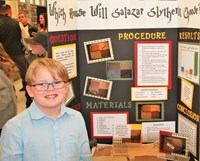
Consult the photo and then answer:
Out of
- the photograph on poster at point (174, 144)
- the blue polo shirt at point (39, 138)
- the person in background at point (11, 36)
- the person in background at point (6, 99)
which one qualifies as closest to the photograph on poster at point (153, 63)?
the photograph on poster at point (174, 144)

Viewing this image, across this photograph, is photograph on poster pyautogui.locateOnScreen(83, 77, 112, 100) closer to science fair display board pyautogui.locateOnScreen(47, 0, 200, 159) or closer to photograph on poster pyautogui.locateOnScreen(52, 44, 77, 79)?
science fair display board pyautogui.locateOnScreen(47, 0, 200, 159)

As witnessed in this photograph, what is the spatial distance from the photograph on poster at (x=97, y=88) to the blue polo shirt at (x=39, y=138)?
2.34ft

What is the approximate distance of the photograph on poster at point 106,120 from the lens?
2.28 m

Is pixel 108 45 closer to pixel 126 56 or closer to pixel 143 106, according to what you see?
pixel 126 56

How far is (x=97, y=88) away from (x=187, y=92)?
2.01 ft

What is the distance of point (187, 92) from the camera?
2.04 meters

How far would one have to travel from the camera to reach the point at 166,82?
7.27 ft

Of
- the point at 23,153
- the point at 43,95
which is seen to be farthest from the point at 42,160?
the point at 43,95

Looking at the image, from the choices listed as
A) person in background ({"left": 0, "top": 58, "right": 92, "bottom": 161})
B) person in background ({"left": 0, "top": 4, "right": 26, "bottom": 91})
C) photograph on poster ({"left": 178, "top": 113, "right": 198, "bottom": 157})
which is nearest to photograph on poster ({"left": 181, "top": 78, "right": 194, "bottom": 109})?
photograph on poster ({"left": 178, "top": 113, "right": 198, "bottom": 157})

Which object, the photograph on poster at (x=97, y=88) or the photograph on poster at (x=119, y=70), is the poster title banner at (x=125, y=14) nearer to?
the photograph on poster at (x=119, y=70)

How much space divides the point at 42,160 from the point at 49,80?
1.19 feet

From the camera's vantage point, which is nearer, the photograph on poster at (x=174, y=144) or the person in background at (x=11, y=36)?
the photograph on poster at (x=174, y=144)

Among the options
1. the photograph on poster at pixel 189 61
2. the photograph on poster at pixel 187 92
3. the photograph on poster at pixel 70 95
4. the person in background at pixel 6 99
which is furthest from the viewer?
the person in background at pixel 6 99

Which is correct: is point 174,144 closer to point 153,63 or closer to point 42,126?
point 153,63
